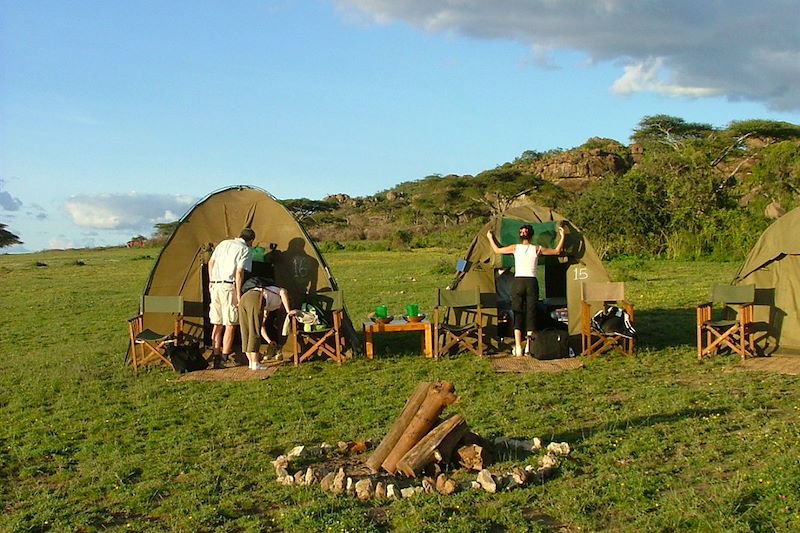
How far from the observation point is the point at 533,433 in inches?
281

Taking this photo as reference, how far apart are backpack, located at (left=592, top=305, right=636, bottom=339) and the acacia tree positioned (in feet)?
155

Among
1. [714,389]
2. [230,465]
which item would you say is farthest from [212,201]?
[714,389]

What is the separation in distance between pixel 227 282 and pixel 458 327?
10.1ft

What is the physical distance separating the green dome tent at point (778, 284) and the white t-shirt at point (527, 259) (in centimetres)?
289

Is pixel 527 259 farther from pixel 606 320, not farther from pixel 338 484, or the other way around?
A: pixel 338 484

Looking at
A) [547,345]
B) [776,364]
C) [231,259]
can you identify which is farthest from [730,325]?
[231,259]

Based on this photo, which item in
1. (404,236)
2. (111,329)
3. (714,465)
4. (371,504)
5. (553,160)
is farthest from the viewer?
(553,160)

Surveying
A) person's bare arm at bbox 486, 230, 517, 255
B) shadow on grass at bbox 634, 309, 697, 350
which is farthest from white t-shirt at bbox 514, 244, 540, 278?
shadow on grass at bbox 634, 309, 697, 350

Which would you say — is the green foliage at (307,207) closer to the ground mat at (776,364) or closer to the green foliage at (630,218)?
the green foliage at (630,218)

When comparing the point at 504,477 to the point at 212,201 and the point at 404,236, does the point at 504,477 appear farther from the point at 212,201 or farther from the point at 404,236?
the point at 404,236

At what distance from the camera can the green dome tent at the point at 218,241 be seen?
11.6 metres

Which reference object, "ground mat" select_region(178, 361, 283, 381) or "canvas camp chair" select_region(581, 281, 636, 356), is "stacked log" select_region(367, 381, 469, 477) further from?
"canvas camp chair" select_region(581, 281, 636, 356)

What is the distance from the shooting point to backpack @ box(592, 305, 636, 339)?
1068 centimetres

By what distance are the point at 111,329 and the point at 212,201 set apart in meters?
4.58
